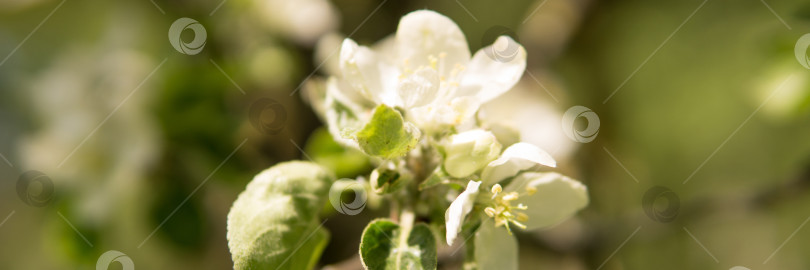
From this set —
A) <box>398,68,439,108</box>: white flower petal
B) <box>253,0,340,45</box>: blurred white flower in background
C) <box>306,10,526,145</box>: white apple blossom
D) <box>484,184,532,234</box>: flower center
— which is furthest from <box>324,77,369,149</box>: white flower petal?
<box>253,0,340,45</box>: blurred white flower in background

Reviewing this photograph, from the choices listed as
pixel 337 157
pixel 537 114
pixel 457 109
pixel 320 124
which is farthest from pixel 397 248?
pixel 537 114

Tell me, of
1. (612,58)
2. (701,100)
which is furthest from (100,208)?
(701,100)

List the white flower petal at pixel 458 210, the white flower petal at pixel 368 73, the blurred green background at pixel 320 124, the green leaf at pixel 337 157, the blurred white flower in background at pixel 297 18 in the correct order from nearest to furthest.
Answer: the white flower petal at pixel 458 210 < the white flower petal at pixel 368 73 < the green leaf at pixel 337 157 < the blurred green background at pixel 320 124 < the blurred white flower in background at pixel 297 18

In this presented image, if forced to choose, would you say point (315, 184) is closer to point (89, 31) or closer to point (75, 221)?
point (75, 221)

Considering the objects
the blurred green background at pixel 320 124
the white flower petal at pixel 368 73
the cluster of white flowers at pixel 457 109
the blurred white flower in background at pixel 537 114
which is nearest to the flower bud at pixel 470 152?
the cluster of white flowers at pixel 457 109

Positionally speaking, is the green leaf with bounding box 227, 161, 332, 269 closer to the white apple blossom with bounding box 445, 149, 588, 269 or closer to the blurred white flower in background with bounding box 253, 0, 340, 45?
the white apple blossom with bounding box 445, 149, 588, 269

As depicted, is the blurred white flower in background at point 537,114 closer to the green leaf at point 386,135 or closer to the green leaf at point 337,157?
the green leaf at point 337,157
